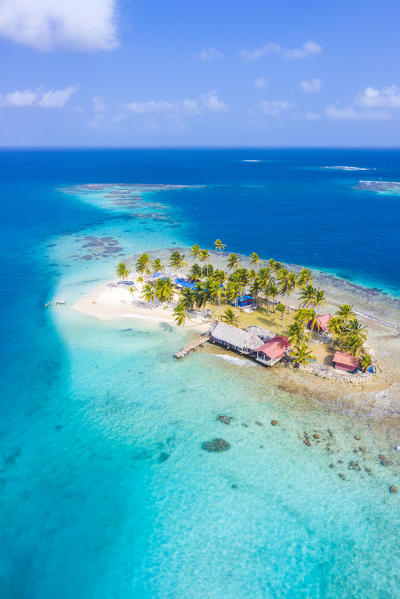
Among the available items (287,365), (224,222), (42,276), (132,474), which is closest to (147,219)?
(224,222)

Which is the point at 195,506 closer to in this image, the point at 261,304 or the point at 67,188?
the point at 261,304

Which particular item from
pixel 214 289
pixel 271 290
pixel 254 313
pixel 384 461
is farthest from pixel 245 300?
pixel 384 461

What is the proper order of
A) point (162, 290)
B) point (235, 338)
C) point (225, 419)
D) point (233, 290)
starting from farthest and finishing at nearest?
point (162, 290) → point (233, 290) → point (235, 338) → point (225, 419)

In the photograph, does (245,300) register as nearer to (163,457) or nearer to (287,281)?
(287,281)

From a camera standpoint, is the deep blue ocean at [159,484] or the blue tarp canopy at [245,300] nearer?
the deep blue ocean at [159,484]

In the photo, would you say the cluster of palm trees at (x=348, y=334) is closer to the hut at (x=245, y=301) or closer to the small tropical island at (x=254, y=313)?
the small tropical island at (x=254, y=313)

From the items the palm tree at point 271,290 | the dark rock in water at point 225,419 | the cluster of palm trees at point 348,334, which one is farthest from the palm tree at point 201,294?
the dark rock in water at point 225,419
